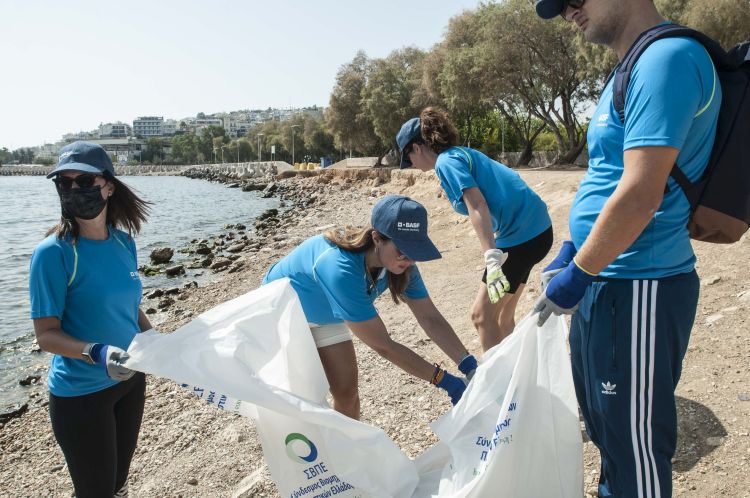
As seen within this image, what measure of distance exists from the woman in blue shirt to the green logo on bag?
167 centimetres

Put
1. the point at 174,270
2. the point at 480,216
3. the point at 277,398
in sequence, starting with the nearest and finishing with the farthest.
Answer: the point at 277,398
the point at 480,216
the point at 174,270

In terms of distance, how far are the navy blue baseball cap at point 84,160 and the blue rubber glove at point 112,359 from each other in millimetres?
783

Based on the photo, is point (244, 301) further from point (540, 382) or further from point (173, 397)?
point (173, 397)

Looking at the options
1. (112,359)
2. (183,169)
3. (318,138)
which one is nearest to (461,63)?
(112,359)

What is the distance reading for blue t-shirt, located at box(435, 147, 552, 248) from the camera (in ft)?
11.8

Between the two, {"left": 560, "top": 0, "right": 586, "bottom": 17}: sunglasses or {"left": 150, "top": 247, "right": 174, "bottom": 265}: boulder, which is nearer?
{"left": 560, "top": 0, "right": 586, "bottom": 17}: sunglasses

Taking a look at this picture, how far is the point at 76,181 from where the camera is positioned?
2.50 meters

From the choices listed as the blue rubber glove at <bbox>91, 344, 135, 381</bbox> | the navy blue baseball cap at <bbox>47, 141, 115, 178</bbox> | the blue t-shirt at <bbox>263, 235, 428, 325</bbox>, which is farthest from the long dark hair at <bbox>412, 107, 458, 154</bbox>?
the blue rubber glove at <bbox>91, 344, 135, 381</bbox>

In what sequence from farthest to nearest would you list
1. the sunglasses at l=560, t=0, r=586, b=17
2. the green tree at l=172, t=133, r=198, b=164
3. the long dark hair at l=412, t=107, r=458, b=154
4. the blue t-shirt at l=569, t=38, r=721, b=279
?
the green tree at l=172, t=133, r=198, b=164
the long dark hair at l=412, t=107, r=458, b=154
the sunglasses at l=560, t=0, r=586, b=17
the blue t-shirt at l=569, t=38, r=721, b=279

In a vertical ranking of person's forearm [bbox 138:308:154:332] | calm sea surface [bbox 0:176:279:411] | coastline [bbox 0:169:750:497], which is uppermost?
person's forearm [bbox 138:308:154:332]

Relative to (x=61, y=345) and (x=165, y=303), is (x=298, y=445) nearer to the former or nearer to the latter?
(x=61, y=345)

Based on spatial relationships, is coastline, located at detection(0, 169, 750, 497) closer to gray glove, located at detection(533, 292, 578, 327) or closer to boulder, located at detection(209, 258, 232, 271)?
gray glove, located at detection(533, 292, 578, 327)

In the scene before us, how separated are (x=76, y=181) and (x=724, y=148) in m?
2.50

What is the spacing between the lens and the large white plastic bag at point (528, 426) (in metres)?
2.09
